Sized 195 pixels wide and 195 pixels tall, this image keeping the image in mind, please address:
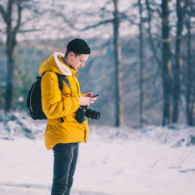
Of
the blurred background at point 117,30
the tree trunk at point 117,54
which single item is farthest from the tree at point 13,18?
the tree trunk at point 117,54

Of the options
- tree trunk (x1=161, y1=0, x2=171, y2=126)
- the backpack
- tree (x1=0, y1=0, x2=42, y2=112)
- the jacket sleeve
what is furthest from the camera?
tree (x1=0, y1=0, x2=42, y2=112)

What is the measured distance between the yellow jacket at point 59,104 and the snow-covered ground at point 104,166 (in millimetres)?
1571

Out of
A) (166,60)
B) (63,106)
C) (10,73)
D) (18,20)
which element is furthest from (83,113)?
(10,73)

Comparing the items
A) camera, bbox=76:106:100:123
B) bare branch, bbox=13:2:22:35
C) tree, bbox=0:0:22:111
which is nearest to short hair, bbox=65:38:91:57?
camera, bbox=76:106:100:123

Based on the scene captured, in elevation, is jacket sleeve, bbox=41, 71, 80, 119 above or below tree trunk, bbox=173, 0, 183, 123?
below

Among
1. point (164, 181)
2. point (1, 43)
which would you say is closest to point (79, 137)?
point (164, 181)

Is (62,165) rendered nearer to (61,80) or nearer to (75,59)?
(61,80)

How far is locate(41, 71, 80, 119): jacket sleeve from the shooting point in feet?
8.32

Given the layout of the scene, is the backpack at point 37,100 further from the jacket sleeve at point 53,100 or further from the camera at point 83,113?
the camera at point 83,113

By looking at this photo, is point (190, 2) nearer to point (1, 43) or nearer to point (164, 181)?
point (164, 181)

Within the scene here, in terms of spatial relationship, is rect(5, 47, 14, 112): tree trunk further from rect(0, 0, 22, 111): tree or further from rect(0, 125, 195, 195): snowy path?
rect(0, 125, 195, 195): snowy path

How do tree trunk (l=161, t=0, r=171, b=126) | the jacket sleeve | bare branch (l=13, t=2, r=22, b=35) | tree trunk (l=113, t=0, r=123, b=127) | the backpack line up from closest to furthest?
1. the jacket sleeve
2. the backpack
3. tree trunk (l=161, t=0, r=171, b=126)
4. tree trunk (l=113, t=0, r=123, b=127)
5. bare branch (l=13, t=2, r=22, b=35)

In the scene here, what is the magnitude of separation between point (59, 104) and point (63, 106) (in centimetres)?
4

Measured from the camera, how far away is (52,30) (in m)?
15.5
